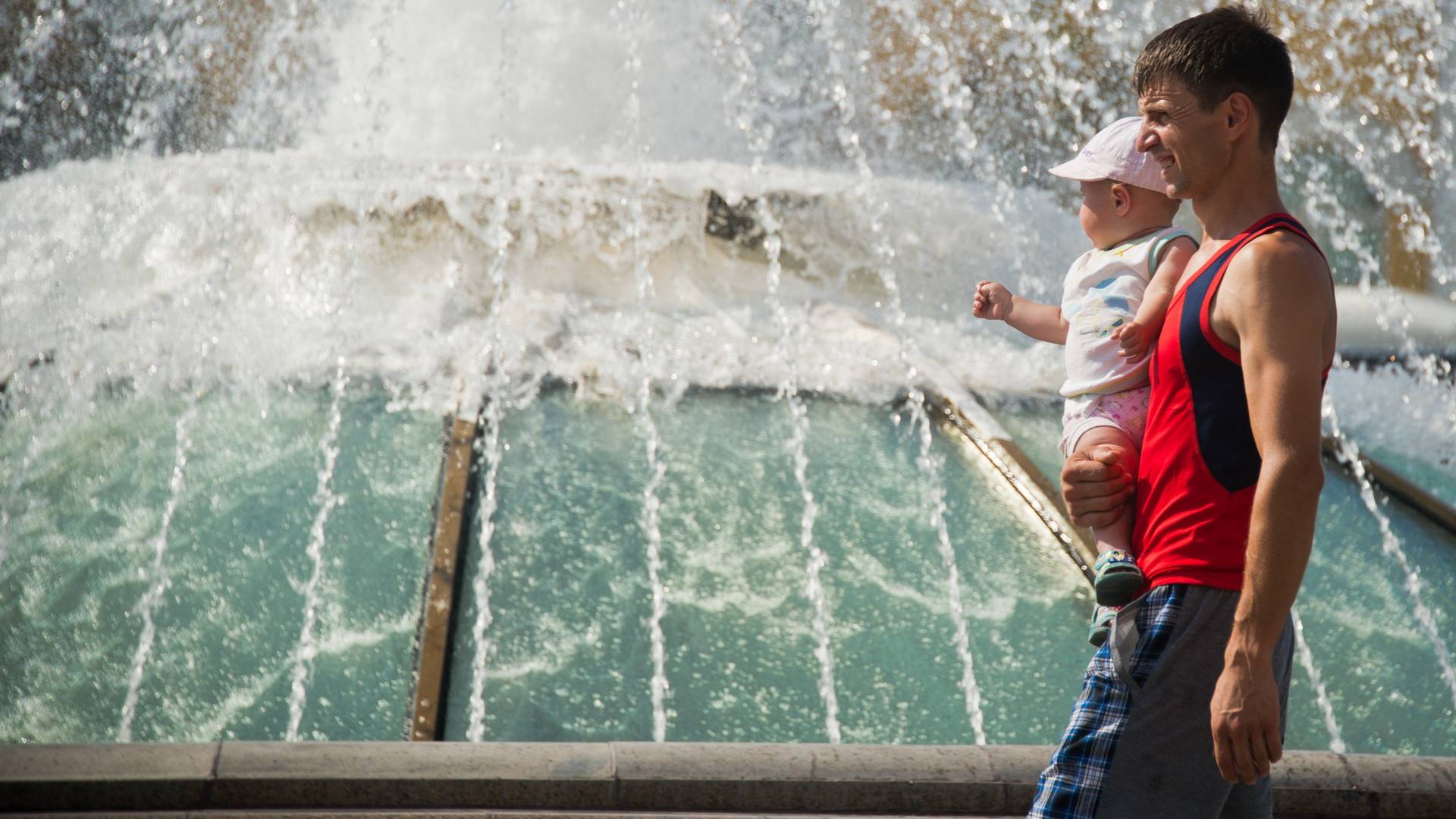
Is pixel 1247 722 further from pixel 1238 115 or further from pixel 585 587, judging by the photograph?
pixel 585 587

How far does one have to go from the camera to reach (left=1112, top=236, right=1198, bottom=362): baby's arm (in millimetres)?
1756

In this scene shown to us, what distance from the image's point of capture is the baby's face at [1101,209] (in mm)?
1888

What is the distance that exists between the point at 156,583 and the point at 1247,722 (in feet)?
12.4

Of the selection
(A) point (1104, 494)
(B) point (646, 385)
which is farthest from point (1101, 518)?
(B) point (646, 385)

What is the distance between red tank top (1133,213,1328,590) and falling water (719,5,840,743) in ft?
6.50

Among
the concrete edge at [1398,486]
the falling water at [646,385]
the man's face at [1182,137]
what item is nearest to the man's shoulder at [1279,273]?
the man's face at [1182,137]

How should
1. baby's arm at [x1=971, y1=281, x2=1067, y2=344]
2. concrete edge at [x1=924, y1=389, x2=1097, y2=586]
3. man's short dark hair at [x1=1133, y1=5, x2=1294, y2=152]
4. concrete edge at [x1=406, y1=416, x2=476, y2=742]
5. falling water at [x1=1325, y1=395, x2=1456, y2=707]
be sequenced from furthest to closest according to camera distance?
1. concrete edge at [x1=924, y1=389, x2=1097, y2=586]
2. falling water at [x1=1325, y1=395, x2=1456, y2=707]
3. concrete edge at [x1=406, y1=416, x2=476, y2=742]
4. baby's arm at [x1=971, y1=281, x2=1067, y2=344]
5. man's short dark hair at [x1=1133, y1=5, x2=1294, y2=152]

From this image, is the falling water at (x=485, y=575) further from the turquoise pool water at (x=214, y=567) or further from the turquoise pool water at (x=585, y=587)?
the turquoise pool water at (x=214, y=567)

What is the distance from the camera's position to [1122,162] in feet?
5.99

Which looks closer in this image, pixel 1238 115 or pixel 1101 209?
pixel 1238 115

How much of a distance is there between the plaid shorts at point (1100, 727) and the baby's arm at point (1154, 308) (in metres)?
0.39

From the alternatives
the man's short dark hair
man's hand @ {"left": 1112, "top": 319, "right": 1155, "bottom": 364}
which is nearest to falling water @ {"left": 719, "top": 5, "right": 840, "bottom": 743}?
man's hand @ {"left": 1112, "top": 319, "right": 1155, "bottom": 364}

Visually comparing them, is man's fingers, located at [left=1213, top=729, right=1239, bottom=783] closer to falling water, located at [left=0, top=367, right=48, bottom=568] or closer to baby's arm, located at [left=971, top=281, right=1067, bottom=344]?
baby's arm, located at [left=971, top=281, right=1067, bottom=344]

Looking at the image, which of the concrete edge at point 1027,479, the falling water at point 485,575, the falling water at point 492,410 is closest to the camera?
the falling water at point 485,575
